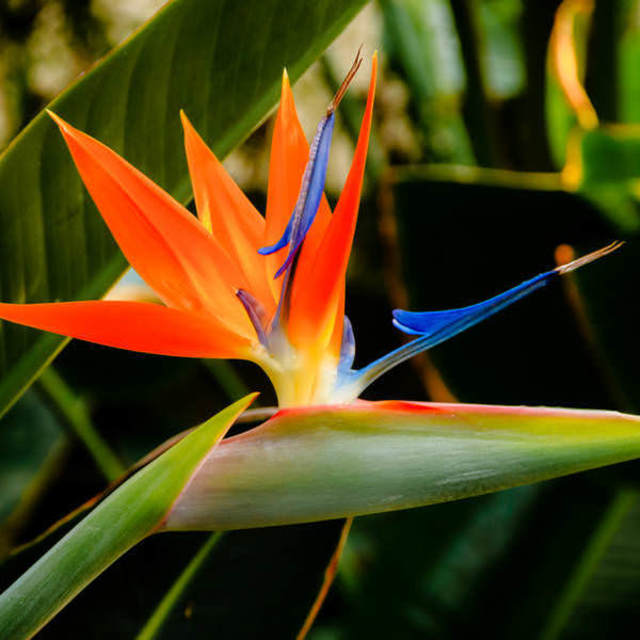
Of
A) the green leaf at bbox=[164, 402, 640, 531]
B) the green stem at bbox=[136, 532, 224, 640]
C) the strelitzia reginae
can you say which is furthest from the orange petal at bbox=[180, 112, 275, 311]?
the green stem at bbox=[136, 532, 224, 640]

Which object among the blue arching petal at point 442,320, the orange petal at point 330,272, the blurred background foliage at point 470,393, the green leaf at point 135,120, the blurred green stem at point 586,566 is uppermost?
the green leaf at point 135,120

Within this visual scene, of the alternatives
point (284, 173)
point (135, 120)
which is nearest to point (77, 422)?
point (135, 120)

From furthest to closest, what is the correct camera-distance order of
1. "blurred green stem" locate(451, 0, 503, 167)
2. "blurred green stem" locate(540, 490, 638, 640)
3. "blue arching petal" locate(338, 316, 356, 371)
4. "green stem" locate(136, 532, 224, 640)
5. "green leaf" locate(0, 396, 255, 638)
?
1. "blurred green stem" locate(451, 0, 503, 167)
2. "blurred green stem" locate(540, 490, 638, 640)
3. "green stem" locate(136, 532, 224, 640)
4. "blue arching petal" locate(338, 316, 356, 371)
5. "green leaf" locate(0, 396, 255, 638)

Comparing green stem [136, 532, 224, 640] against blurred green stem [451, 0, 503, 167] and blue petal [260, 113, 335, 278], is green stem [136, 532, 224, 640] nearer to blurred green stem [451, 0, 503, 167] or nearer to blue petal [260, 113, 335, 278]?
blue petal [260, 113, 335, 278]

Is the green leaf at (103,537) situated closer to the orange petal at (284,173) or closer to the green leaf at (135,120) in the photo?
the orange petal at (284,173)

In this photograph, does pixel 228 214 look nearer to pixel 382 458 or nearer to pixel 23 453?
pixel 382 458

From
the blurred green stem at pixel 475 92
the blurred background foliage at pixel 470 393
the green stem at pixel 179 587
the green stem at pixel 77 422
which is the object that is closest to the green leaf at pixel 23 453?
the blurred background foliage at pixel 470 393
